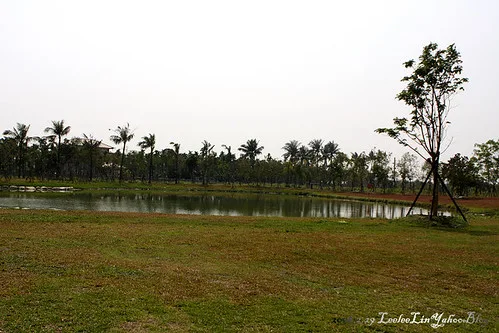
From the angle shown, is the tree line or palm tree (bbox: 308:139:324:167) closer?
the tree line

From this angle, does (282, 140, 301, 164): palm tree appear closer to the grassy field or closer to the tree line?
the tree line

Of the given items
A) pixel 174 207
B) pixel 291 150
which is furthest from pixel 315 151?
pixel 174 207

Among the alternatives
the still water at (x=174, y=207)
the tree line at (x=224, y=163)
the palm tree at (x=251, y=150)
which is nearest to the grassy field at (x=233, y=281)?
the still water at (x=174, y=207)

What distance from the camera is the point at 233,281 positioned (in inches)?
460

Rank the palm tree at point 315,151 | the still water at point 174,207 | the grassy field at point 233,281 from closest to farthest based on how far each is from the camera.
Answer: the grassy field at point 233,281 < the still water at point 174,207 < the palm tree at point 315,151

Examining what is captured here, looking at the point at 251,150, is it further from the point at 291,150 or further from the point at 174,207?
the point at 174,207

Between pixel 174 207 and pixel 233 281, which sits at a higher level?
pixel 233 281

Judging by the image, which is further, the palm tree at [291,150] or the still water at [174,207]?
the palm tree at [291,150]

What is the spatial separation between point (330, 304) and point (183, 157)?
5396 inches

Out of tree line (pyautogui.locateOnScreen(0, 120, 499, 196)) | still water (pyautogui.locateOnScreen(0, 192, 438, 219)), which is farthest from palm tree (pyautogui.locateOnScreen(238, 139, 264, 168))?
still water (pyautogui.locateOnScreen(0, 192, 438, 219))

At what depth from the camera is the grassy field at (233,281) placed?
8477 mm

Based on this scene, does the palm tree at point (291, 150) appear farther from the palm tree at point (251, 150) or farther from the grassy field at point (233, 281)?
the grassy field at point (233, 281)

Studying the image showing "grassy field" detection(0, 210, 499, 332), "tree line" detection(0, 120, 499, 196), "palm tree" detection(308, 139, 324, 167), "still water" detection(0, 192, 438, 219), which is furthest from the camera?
"palm tree" detection(308, 139, 324, 167)

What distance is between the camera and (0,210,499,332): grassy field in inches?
334
